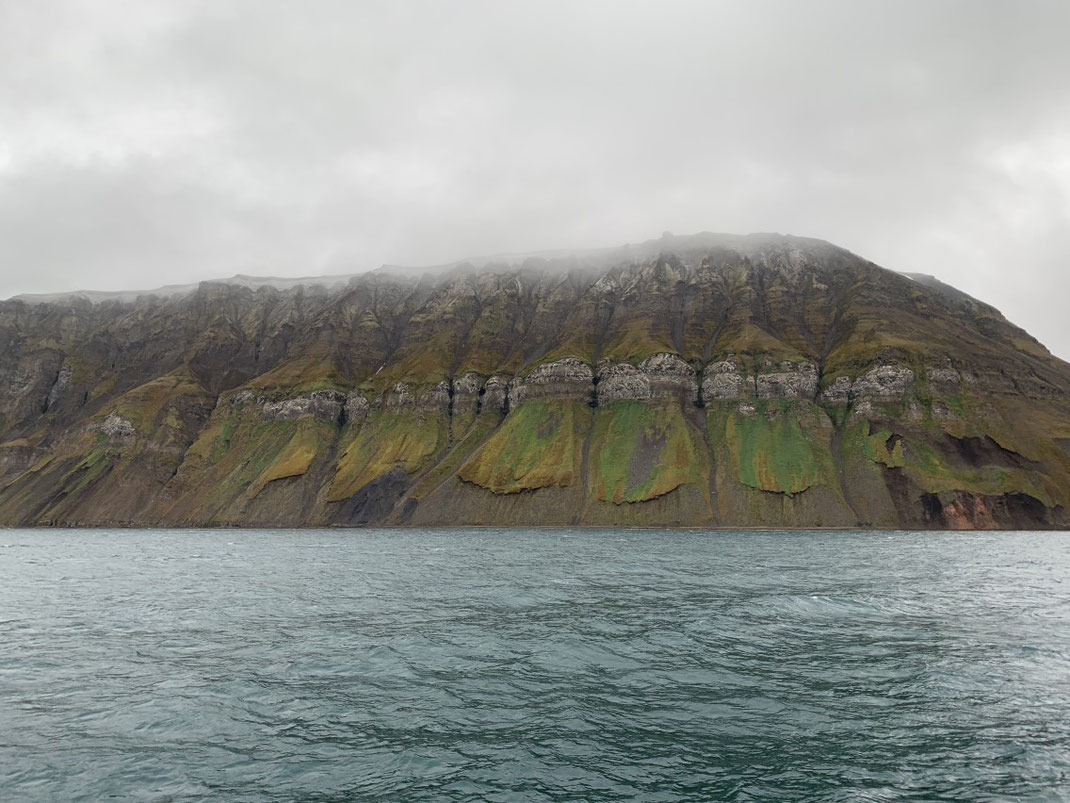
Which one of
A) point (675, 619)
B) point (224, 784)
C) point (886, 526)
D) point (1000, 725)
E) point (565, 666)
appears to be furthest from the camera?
point (886, 526)

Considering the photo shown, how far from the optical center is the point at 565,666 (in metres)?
35.7

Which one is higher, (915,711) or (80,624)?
(915,711)

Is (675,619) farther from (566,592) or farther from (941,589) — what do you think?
(941,589)

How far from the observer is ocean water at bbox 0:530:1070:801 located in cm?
2178

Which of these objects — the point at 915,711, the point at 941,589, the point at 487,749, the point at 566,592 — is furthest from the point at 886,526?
the point at 487,749

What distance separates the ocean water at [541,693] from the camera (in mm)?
21781

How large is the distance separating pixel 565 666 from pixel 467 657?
18.9 feet

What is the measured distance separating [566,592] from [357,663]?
92.4 feet

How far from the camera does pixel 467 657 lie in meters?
37.6

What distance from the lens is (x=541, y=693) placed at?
31.1 m

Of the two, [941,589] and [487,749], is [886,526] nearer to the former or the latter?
[941,589]

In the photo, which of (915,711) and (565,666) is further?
(565,666)

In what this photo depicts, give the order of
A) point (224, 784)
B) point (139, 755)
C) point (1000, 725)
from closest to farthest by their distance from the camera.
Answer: point (224, 784) → point (139, 755) → point (1000, 725)

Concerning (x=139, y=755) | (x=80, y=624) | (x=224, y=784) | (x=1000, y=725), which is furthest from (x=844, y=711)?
(x=80, y=624)
